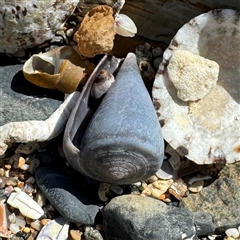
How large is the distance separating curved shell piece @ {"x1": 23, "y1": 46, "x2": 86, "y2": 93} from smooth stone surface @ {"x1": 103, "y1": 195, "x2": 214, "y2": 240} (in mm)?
452

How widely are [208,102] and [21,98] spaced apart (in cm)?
69

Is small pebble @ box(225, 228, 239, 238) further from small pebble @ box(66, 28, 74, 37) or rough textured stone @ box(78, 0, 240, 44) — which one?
small pebble @ box(66, 28, 74, 37)

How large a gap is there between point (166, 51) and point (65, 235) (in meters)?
0.74

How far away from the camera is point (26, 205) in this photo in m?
2.12

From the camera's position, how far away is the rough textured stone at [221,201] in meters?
2.14

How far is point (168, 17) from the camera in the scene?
2.27 metres

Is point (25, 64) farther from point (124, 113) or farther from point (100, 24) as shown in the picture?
point (124, 113)

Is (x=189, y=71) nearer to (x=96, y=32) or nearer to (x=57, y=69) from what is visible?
(x=96, y=32)

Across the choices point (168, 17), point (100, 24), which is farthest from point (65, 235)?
point (168, 17)

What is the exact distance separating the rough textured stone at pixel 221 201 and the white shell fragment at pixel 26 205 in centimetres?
51

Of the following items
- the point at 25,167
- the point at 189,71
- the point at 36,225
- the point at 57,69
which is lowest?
the point at 36,225

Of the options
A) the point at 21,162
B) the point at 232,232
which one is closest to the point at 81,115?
the point at 21,162

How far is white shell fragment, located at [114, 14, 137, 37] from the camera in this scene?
7.20 ft

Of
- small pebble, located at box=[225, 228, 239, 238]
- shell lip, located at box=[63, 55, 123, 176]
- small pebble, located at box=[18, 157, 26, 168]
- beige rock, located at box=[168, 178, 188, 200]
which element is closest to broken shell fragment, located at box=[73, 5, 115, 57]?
shell lip, located at box=[63, 55, 123, 176]
